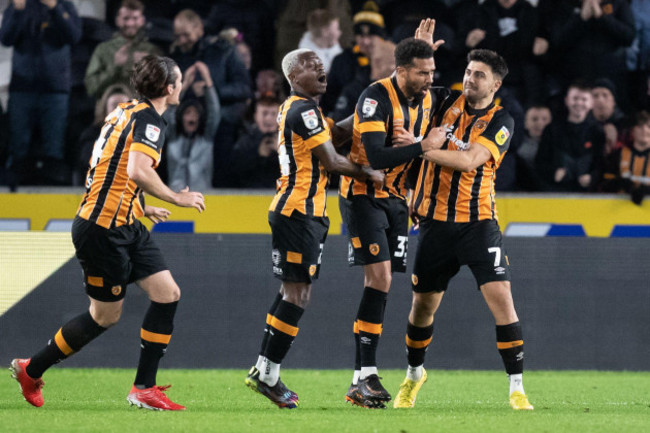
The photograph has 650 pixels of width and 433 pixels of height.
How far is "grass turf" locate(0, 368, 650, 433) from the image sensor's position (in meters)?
5.51

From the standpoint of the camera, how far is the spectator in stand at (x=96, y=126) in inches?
425

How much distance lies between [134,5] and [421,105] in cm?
534

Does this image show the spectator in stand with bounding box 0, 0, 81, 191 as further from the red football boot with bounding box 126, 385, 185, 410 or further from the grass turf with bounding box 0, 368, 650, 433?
the red football boot with bounding box 126, 385, 185, 410

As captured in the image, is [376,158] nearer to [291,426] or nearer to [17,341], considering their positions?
[291,426]

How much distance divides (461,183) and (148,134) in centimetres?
201

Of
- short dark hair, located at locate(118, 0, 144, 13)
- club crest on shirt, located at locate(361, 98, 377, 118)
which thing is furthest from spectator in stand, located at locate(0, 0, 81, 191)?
club crest on shirt, located at locate(361, 98, 377, 118)

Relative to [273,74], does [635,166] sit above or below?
below

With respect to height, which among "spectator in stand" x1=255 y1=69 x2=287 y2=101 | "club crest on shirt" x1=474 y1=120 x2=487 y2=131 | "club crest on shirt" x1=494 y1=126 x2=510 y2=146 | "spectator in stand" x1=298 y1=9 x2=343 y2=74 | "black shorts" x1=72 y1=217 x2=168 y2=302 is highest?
"spectator in stand" x1=298 y1=9 x2=343 y2=74

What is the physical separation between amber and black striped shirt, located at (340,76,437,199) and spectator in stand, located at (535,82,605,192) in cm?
426

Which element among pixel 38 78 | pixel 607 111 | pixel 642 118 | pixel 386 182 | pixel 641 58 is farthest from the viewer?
pixel 641 58

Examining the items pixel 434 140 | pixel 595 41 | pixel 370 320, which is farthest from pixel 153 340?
pixel 595 41

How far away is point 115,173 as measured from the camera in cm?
632

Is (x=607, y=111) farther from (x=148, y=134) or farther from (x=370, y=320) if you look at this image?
(x=148, y=134)

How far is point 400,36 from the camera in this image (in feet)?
37.8
